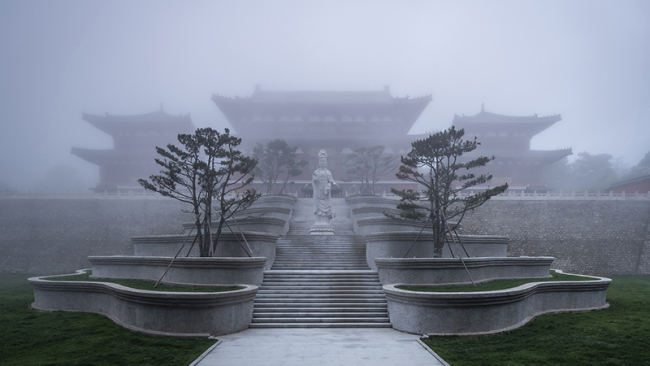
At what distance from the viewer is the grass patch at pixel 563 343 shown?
6070 mm

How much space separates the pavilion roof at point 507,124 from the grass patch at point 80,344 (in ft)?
117

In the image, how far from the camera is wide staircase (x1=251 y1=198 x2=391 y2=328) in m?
8.50

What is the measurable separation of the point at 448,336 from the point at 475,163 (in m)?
6.19

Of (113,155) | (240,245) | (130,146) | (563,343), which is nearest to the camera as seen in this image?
(563,343)

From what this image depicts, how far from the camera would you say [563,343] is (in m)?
6.84

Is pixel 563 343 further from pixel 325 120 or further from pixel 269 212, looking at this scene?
pixel 325 120

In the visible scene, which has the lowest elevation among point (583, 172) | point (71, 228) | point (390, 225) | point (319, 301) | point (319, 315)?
point (319, 315)

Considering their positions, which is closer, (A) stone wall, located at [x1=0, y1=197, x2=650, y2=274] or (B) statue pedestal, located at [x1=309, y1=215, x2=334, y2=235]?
(B) statue pedestal, located at [x1=309, y1=215, x2=334, y2=235]

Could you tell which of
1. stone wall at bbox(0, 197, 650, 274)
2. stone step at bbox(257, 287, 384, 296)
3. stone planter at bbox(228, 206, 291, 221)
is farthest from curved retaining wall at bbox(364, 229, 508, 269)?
stone wall at bbox(0, 197, 650, 274)

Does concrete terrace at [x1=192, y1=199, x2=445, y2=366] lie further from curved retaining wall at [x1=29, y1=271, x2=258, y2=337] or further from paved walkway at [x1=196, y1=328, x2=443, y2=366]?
curved retaining wall at [x1=29, y1=271, x2=258, y2=337]

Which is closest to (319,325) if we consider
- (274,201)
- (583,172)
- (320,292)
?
(320,292)

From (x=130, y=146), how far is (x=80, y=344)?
34.4m

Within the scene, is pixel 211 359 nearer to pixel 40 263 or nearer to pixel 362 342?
pixel 362 342

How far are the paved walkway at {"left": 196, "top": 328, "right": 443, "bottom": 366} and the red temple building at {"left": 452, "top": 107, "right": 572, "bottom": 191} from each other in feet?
95.9
